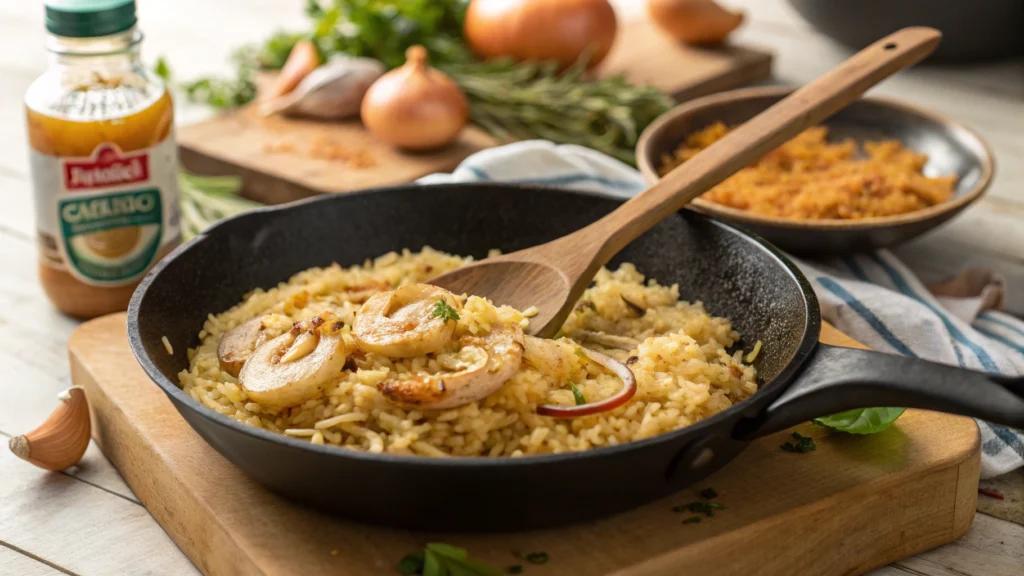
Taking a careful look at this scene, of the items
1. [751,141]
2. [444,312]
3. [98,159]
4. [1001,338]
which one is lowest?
[1001,338]

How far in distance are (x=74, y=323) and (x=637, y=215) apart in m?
1.58

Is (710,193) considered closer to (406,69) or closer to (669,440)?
(406,69)

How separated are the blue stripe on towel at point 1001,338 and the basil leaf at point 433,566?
65.6 inches

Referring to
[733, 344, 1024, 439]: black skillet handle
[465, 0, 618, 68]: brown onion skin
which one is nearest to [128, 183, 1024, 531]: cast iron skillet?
[733, 344, 1024, 439]: black skillet handle

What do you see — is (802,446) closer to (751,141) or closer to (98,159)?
(751,141)

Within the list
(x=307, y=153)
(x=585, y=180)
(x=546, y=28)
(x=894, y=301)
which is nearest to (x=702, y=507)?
(x=894, y=301)

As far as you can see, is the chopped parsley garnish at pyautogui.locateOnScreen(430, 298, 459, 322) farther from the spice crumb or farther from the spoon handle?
the spice crumb

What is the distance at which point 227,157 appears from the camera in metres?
3.79

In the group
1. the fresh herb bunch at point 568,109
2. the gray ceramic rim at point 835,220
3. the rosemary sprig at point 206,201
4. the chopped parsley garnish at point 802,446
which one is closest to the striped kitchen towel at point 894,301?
the gray ceramic rim at point 835,220

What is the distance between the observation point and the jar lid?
8.89ft

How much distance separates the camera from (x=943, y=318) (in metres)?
2.82

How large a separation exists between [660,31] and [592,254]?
107 inches

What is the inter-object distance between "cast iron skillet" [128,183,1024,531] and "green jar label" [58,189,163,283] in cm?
46

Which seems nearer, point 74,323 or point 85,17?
point 85,17
